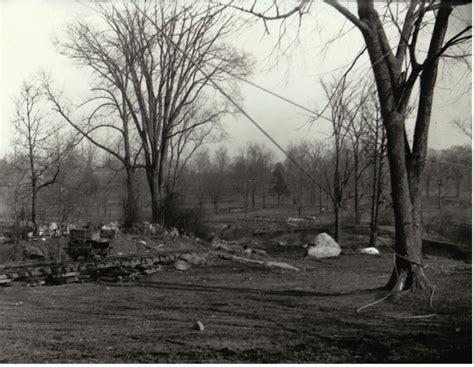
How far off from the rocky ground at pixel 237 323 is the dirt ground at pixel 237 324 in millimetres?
13

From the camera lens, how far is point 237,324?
6668 millimetres

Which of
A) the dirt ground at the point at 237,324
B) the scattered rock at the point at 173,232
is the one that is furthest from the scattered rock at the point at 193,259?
the scattered rock at the point at 173,232

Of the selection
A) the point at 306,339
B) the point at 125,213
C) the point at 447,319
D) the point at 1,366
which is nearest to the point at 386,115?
the point at 447,319

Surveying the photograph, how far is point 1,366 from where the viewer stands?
4840 millimetres

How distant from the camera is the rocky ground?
5.14m

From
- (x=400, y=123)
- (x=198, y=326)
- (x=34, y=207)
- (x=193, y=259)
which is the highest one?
(x=400, y=123)

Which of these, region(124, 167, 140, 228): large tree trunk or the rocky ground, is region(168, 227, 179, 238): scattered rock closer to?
region(124, 167, 140, 228): large tree trunk

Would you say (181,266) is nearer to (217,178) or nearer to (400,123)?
(400,123)

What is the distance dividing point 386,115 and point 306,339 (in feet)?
14.1

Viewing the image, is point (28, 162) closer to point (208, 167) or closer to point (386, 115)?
point (386, 115)

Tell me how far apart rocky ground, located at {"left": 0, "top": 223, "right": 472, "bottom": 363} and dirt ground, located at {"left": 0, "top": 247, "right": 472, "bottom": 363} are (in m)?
0.01

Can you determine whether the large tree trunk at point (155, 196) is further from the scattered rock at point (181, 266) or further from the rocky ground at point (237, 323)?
the rocky ground at point (237, 323)

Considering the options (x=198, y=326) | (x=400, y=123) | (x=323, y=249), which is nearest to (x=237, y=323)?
(x=198, y=326)

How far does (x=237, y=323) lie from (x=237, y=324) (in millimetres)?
71
